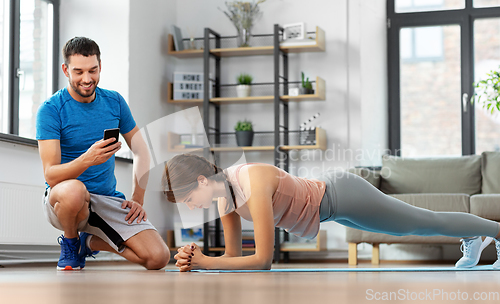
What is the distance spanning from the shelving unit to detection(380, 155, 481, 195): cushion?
2.00 ft

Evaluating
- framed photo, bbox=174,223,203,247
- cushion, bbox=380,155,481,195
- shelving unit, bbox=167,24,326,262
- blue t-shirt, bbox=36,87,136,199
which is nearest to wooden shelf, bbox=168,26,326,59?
shelving unit, bbox=167,24,326,262

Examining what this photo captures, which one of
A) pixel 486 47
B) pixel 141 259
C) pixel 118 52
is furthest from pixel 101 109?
pixel 486 47

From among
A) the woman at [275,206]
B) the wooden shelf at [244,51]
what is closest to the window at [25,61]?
the wooden shelf at [244,51]

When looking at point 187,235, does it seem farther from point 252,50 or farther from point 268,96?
point 252,50

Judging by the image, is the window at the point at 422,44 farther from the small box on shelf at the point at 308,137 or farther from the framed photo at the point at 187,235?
the framed photo at the point at 187,235

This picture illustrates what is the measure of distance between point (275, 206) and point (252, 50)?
2.93m

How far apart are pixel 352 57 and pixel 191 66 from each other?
138 cm

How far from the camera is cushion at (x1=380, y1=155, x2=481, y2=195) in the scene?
407 cm

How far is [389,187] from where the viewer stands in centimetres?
416

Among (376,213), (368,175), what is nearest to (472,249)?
(376,213)

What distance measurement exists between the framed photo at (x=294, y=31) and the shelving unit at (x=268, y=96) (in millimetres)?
51

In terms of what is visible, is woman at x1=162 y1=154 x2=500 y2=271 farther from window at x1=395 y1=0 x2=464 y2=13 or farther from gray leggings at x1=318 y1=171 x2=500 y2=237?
window at x1=395 y1=0 x2=464 y2=13

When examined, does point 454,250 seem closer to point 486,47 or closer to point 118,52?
point 486,47

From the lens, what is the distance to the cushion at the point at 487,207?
342 cm
